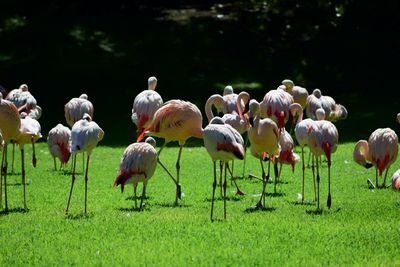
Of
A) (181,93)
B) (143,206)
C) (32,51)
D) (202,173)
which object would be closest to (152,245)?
(143,206)

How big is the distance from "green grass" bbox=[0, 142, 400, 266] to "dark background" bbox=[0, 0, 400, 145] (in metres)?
9.04

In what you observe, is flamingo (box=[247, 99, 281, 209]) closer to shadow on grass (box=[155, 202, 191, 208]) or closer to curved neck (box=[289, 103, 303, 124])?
shadow on grass (box=[155, 202, 191, 208])

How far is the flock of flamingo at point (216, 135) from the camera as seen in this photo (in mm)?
9117

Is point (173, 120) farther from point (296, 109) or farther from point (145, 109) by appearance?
point (296, 109)

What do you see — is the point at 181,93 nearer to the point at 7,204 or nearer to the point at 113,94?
the point at 113,94

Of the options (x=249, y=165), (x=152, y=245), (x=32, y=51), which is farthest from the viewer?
(x=32, y=51)

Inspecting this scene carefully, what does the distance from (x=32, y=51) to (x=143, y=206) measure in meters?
15.5

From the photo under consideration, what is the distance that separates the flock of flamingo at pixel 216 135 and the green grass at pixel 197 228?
331 millimetres

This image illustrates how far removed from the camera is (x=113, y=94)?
22.2 meters

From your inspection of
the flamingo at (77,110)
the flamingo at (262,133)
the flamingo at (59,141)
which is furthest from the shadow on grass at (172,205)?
the flamingo at (77,110)

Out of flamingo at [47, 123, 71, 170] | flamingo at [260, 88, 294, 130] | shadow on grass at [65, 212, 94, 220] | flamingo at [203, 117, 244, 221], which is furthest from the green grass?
flamingo at [260, 88, 294, 130]

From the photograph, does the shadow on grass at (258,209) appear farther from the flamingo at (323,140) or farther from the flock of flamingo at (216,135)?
the flamingo at (323,140)

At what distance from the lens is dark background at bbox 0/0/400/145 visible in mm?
22391

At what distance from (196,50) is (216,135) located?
53.7 feet
